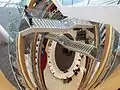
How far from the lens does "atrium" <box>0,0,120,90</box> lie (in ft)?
15.6

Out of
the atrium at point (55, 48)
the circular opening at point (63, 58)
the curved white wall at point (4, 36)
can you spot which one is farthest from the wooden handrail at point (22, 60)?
the circular opening at point (63, 58)

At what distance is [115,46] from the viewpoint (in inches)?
210

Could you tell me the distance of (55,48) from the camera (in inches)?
311

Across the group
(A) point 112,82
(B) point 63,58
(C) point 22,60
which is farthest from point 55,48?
(A) point 112,82

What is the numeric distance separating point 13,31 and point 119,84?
2.54 meters

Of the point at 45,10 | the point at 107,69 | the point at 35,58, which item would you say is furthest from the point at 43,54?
the point at 107,69

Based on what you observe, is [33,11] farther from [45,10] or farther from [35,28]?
[35,28]

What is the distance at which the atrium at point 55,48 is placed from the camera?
188 inches

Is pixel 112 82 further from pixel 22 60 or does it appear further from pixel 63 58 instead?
pixel 63 58

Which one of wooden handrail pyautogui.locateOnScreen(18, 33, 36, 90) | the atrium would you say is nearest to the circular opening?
the atrium

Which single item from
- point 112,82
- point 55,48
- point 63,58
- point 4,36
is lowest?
point 112,82

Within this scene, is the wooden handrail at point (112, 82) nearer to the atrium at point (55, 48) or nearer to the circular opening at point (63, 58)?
the atrium at point (55, 48)

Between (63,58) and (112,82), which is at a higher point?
(63,58)

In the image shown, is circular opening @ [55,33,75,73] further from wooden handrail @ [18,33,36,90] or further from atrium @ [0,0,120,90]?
wooden handrail @ [18,33,36,90]
